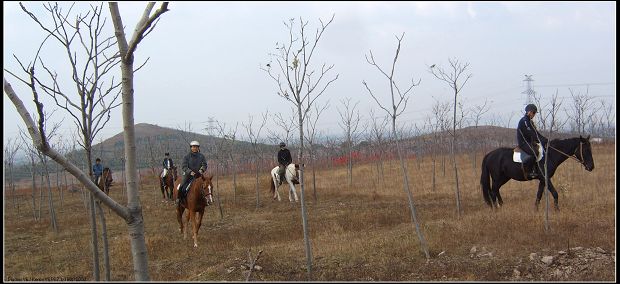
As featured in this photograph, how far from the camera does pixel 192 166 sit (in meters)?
9.37

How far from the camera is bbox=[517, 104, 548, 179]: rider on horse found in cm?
866

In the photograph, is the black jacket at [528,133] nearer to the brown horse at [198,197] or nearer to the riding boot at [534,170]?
the riding boot at [534,170]

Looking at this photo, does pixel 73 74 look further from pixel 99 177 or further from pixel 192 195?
pixel 99 177

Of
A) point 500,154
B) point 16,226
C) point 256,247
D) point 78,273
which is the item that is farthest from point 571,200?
point 16,226

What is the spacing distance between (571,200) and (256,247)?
24.6 ft

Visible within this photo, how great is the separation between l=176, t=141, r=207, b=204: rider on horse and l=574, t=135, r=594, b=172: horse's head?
7.42 metres

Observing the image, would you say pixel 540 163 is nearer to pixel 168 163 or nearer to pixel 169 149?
pixel 168 163

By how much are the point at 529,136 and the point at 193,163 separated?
21.8ft

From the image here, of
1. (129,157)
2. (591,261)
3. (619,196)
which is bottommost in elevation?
(591,261)

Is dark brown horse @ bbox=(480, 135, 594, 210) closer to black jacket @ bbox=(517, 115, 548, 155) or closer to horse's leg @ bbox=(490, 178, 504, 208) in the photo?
horse's leg @ bbox=(490, 178, 504, 208)

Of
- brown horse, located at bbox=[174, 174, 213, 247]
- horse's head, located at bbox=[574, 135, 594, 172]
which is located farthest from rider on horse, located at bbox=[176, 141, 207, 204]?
horse's head, located at bbox=[574, 135, 594, 172]

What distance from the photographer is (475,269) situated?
5816 mm

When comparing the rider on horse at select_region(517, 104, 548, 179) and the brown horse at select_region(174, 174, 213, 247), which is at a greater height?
the rider on horse at select_region(517, 104, 548, 179)

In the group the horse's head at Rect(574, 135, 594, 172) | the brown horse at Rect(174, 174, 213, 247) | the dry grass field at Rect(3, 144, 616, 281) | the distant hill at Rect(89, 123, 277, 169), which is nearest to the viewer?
the dry grass field at Rect(3, 144, 616, 281)
